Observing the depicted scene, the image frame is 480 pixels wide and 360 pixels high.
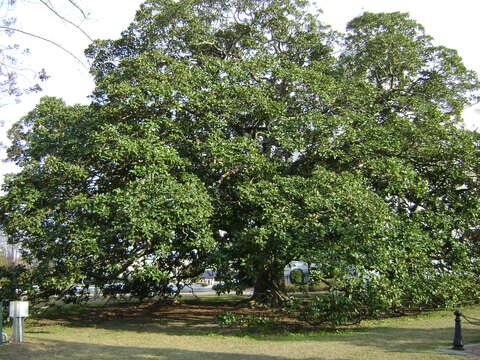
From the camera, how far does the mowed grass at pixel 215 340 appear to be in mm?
7949

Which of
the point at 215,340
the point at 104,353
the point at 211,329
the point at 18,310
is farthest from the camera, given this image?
the point at 211,329

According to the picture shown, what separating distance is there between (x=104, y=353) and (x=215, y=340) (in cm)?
263

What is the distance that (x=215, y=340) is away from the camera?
9.92 m

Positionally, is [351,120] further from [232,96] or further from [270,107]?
[232,96]

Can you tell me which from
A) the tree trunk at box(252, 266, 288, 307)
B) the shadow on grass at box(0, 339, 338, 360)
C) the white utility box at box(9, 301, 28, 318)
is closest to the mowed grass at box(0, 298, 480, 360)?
the shadow on grass at box(0, 339, 338, 360)

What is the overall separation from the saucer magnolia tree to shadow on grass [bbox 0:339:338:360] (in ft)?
7.32

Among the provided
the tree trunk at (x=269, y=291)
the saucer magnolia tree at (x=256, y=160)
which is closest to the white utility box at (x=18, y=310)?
the saucer magnolia tree at (x=256, y=160)

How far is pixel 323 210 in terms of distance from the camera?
436 inches

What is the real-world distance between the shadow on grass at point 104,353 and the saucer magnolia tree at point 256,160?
2231 millimetres

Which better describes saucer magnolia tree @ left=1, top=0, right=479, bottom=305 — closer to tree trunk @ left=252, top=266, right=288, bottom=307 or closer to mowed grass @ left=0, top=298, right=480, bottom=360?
tree trunk @ left=252, top=266, right=288, bottom=307

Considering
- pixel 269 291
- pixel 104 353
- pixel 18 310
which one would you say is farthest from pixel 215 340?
pixel 269 291

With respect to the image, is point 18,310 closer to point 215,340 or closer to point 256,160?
point 215,340

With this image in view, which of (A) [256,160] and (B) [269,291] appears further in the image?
(B) [269,291]

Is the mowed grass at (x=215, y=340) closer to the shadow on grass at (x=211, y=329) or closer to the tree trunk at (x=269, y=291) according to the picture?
the shadow on grass at (x=211, y=329)
